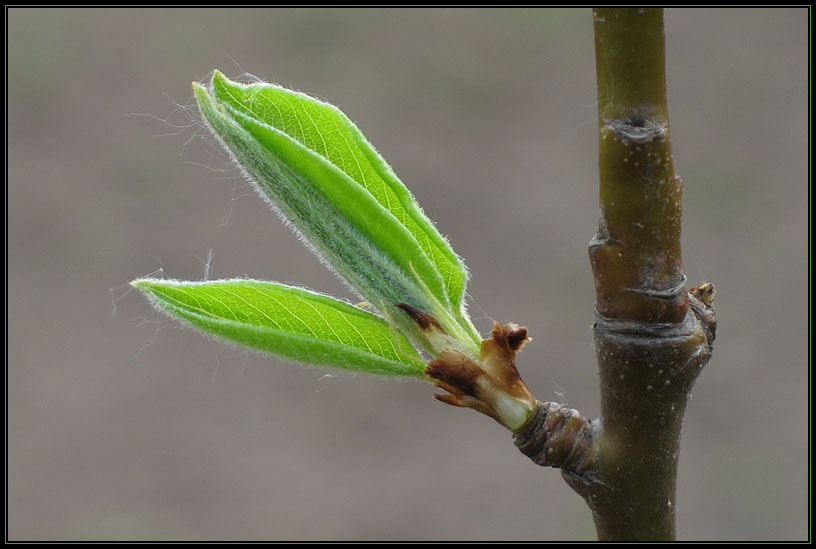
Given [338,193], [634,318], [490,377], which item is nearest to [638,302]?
[634,318]

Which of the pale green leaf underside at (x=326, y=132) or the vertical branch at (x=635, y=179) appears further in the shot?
the pale green leaf underside at (x=326, y=132)

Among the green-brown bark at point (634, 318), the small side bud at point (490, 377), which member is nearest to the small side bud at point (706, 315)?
the green-brown bark at point (634, 318)

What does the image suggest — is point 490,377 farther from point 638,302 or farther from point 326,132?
point 326,132

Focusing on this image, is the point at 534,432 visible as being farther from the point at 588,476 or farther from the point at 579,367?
the point at 579,367

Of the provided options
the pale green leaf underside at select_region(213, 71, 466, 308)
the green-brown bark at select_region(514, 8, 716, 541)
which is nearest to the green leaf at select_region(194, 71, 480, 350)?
the pale green leaf underside at select_region(213, 71, 466, 308)

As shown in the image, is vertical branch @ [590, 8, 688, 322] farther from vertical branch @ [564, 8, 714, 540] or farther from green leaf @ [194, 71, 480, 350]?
green leaf @ [194, 71, 480, 350]

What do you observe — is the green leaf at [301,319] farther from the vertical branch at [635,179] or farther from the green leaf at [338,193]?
the vertical branch at [635,179]
